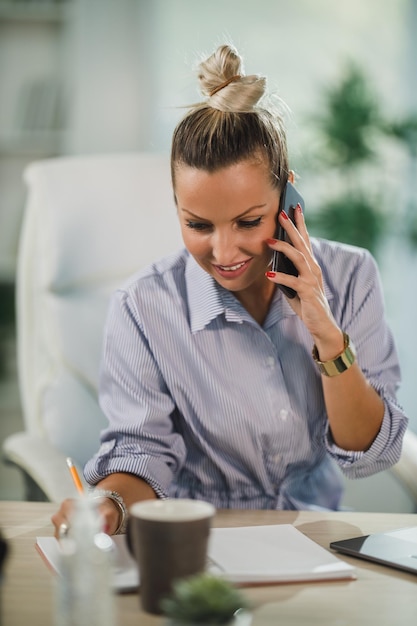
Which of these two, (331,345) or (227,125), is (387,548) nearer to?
(331,345)

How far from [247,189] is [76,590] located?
2.37ft

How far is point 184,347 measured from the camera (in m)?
1.39

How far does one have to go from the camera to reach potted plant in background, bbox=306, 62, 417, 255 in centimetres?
291

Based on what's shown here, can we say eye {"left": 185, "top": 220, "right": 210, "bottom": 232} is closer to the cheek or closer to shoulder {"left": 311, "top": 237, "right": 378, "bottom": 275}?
the cheek

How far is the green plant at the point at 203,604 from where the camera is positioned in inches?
23.9

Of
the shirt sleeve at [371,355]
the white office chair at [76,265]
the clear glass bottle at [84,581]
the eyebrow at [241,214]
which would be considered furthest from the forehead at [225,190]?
the clear glass bottle at [84,581]

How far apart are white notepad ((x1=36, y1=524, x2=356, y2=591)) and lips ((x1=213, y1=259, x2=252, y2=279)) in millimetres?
408

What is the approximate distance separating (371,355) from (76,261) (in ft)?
2.12

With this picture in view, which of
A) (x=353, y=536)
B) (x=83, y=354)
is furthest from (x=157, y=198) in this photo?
(x=353, y=536)

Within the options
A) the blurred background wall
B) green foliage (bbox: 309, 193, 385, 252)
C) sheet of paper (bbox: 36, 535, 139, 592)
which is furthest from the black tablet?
the blurred background wall

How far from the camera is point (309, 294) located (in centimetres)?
128

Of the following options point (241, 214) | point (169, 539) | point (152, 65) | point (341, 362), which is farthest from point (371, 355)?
point (152, 65)

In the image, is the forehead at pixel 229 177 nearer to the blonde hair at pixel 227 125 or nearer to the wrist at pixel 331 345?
the blonde hair at pixel 227 125

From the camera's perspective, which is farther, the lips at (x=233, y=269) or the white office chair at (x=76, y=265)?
the white office chair at (x=76, y=265)
